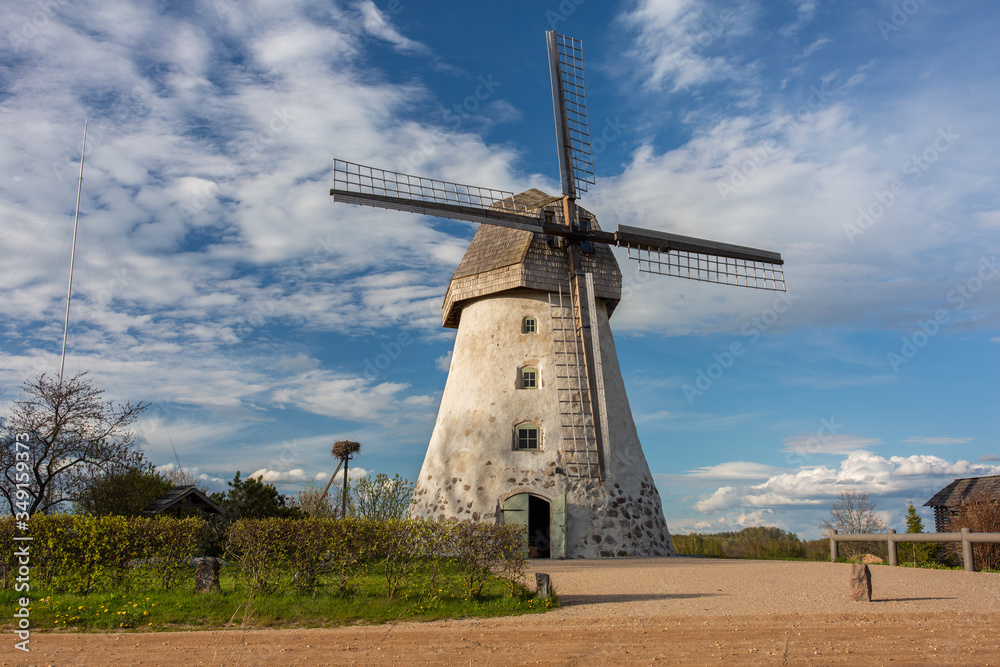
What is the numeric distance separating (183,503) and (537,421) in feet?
39.7

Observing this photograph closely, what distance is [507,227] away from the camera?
19312 millimetres

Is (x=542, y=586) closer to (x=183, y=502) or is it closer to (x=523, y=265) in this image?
(x=523, y=265)

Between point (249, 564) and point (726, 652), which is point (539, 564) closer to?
point (249, 564)

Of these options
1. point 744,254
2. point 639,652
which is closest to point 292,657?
point 639,652

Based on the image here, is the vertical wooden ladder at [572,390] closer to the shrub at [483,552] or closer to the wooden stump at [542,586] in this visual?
the shrub at [483,552]

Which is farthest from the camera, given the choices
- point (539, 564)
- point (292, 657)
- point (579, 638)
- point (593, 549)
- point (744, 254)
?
point (744, 254)

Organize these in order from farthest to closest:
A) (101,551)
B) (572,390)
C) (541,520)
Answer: (541,520), (572,390), (101,551)

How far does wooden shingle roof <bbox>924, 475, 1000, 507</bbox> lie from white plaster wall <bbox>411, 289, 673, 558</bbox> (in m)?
14.4

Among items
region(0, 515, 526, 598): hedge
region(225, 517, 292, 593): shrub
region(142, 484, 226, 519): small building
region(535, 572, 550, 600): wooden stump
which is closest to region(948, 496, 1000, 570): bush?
region(535, 572, 550, 600): wooden stump

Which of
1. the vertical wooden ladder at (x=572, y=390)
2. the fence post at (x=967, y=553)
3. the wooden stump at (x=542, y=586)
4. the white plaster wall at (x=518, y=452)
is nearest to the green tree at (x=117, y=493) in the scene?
the white plaster wall at (x=518, y=452)

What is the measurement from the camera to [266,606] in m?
9.04

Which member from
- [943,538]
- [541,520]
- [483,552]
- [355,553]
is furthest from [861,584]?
[541,520]

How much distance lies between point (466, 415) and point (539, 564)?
5142 millimetres

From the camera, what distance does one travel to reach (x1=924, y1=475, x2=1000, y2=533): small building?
81.7 feet
